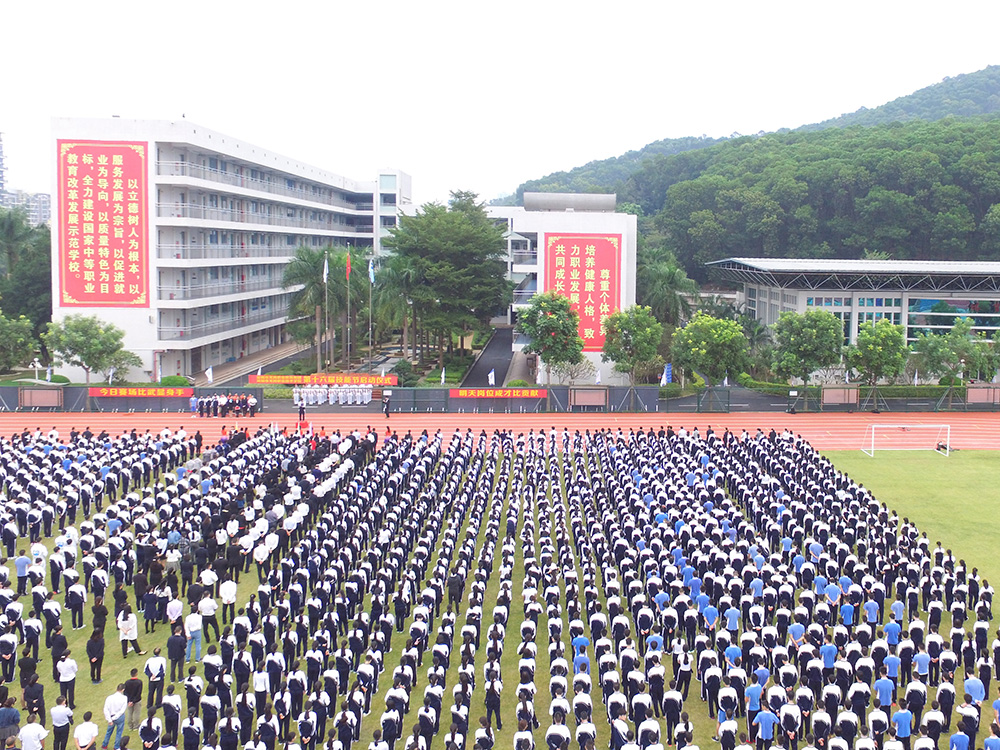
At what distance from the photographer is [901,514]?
21.1 metres

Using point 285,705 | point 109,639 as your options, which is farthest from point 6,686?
point 285,705

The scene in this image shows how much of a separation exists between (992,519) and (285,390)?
2590 cm

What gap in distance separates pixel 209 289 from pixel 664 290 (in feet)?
76.0

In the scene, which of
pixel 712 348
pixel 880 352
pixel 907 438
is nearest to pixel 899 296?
pixel 880 352

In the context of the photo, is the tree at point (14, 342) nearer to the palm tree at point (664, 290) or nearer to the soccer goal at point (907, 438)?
the palm tree at point (664, 290)

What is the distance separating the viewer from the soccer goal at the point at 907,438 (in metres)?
29.0

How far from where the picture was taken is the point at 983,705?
1207 cm

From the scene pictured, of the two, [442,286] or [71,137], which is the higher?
[71,137]

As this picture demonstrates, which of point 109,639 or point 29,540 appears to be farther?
point 29,540

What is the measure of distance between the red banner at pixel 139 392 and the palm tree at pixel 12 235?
54.7 feet

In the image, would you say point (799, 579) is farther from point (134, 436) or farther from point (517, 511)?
point (134, 436)

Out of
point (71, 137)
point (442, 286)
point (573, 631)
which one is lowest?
point (573, 631)

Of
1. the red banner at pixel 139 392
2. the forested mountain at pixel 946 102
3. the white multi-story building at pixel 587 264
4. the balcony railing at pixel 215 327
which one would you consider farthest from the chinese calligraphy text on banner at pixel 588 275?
the forested mountain at pixel 946 102

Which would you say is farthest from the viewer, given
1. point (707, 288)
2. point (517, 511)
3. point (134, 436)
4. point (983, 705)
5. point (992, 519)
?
point (707, 288)
